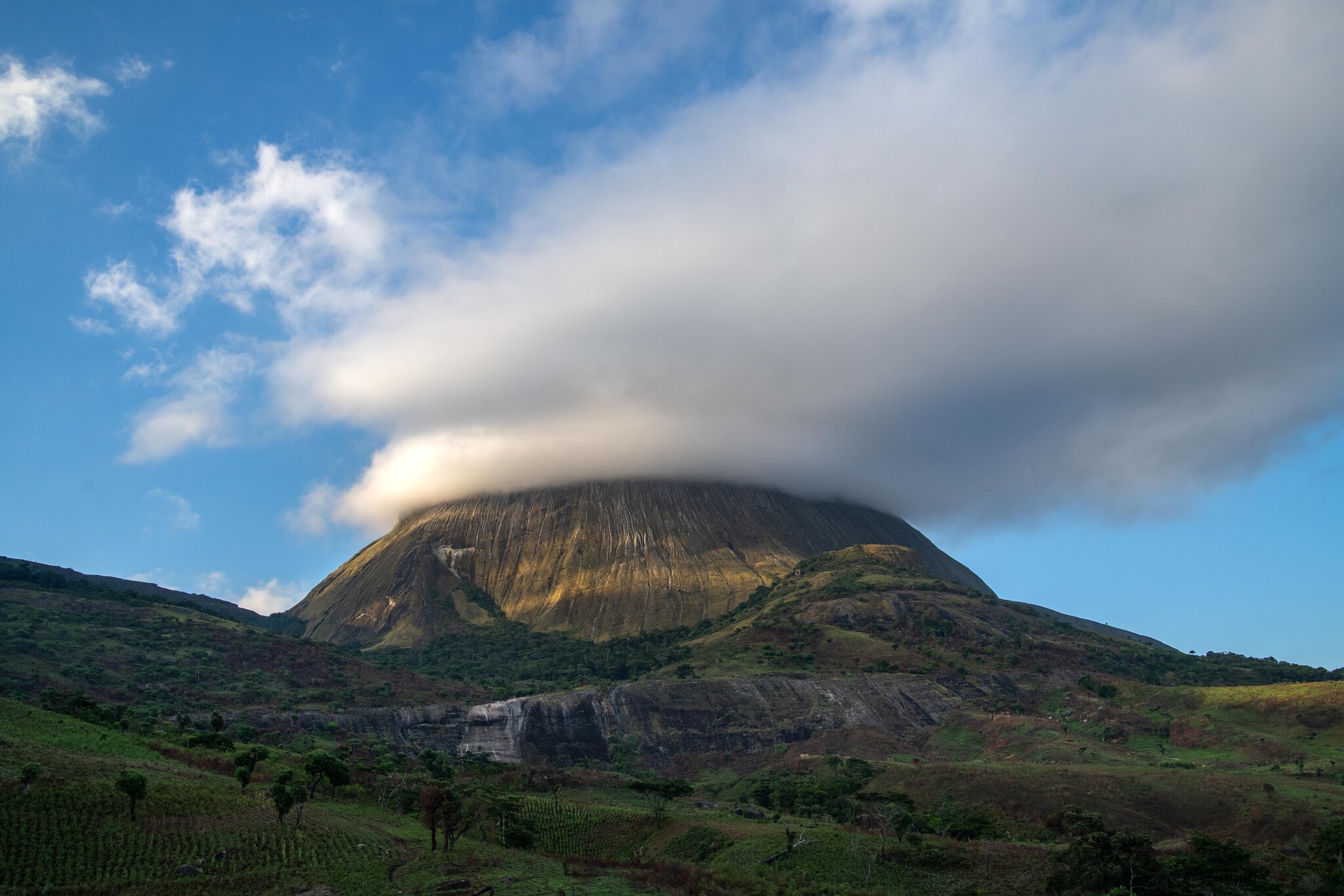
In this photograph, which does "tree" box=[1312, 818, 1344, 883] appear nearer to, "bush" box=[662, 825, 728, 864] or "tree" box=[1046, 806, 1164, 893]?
"tree" box=[1046, 806, 1164, 893]

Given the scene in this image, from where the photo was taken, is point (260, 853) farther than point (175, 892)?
Yes

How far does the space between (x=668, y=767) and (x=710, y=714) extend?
15.5 meters

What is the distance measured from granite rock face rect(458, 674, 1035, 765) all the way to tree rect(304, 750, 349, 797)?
65203 mm

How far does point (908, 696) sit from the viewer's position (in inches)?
6363

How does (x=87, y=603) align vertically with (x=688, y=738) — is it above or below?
above

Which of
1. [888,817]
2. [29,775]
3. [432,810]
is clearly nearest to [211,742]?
[29,775]

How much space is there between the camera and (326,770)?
80375mm

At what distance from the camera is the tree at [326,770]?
8006 centimetres

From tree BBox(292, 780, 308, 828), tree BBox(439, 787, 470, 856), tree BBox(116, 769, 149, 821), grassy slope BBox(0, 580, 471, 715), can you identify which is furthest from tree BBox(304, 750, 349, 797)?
grassy slope BBox(0, 580, 471, 715)

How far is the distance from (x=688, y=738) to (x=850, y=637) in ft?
188

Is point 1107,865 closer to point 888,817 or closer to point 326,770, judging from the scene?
point 888,817

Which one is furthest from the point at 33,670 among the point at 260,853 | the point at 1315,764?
the point at 1315,764

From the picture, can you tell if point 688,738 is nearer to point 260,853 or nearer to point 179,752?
point 179,752

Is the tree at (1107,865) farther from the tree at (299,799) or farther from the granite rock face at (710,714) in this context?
the granite rock face at (710,714)
